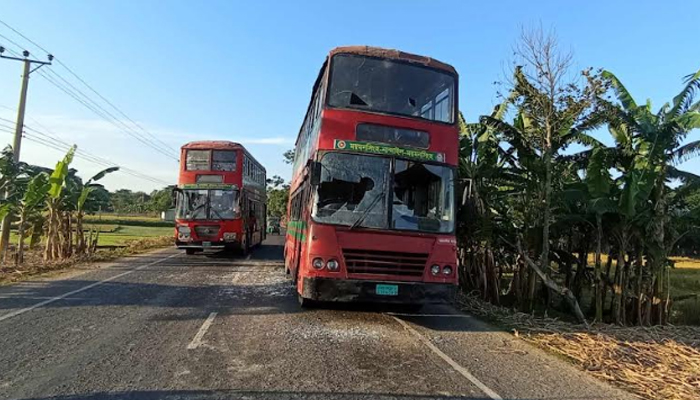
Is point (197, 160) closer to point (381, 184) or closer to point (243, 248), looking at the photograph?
point (243, 248)

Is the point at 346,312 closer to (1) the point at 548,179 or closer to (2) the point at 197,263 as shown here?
(1) the point at 548,179

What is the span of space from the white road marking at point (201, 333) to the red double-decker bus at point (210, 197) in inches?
409

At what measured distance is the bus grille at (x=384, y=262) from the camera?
766 centimetres

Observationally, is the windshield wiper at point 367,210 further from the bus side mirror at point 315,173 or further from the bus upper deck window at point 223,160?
the bus upper deck window at point 223,160

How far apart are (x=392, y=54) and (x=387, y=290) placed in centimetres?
397

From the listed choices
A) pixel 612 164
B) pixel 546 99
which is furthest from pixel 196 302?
pixel 612 164

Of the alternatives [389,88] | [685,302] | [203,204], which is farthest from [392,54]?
[685,302]

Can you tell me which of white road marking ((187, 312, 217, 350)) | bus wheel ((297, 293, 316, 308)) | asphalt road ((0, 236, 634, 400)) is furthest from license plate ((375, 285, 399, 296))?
white road marking ((187, 312, 217, 350))

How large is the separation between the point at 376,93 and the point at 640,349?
550 centimetres

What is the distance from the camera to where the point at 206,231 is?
60.4ft

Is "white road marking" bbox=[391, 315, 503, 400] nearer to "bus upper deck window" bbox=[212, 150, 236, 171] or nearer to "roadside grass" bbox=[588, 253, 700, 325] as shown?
"roadside grass" bbox=[588, 253, 700, 325]

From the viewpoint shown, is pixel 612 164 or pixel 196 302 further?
pixel 612 164

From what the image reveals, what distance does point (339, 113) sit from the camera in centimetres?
810

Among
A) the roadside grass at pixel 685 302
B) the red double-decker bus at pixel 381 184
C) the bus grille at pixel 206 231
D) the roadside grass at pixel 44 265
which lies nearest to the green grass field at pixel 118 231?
the roadside grass at pixel 44 265
